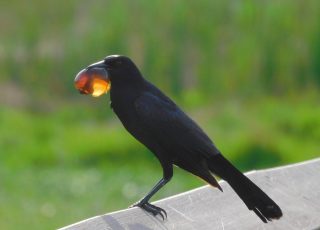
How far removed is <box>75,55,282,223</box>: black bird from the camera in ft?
9.73

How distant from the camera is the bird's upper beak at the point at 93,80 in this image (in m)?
2.93

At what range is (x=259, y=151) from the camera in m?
11.7

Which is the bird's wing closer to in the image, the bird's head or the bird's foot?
the bird's head

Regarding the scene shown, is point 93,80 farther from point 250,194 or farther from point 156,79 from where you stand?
point 156,79

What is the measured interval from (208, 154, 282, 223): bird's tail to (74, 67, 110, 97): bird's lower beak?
414 millimetres

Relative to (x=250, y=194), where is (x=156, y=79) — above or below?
below

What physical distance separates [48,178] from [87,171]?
762 millimetres

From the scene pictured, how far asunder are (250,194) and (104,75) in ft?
1.80

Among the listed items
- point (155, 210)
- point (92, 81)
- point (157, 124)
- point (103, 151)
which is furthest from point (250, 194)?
point (103, 151)

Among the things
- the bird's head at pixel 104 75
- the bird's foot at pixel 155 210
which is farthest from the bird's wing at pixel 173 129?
the bird's foot at pixel 155 210

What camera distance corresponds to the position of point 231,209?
9.92 ft

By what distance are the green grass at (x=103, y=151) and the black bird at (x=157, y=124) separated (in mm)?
5748

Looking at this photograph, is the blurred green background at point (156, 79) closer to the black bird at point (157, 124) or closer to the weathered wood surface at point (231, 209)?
the weathered wood surface at point (231, 209)

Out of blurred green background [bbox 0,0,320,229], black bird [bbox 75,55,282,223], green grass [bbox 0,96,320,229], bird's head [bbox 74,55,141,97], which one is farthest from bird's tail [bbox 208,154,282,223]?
blurred green background [bbox 0,0,320,229]
